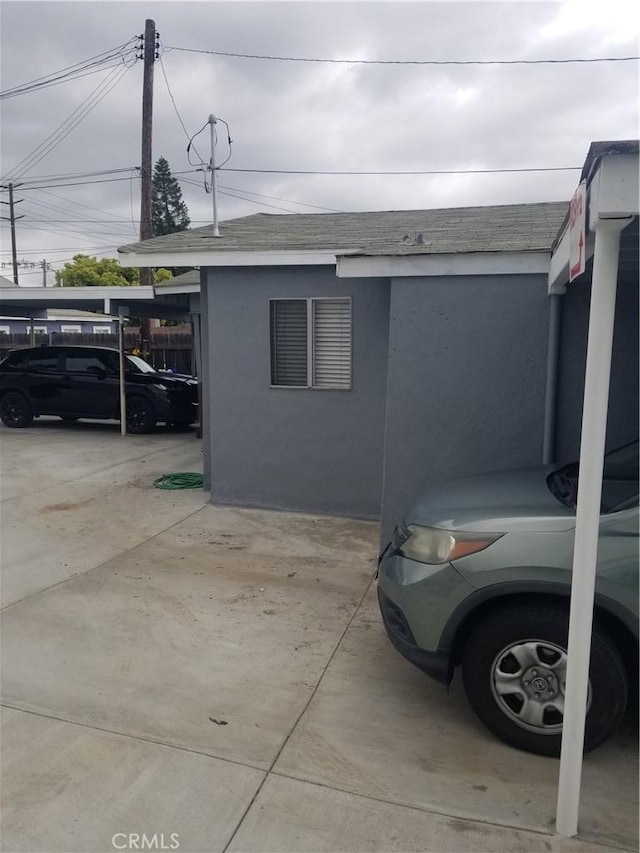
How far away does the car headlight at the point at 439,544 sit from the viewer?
3.20 metres

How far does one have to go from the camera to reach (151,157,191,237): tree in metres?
48.3

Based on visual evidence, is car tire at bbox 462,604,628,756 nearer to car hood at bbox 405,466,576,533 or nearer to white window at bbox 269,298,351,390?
car hood at bbox 405,466,576,533

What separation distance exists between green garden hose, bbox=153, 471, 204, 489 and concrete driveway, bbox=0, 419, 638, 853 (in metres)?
2.45

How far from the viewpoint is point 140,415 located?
43.2 feet

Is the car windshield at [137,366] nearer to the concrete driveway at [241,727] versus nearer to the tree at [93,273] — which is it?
the concrete driveway at [241,727]

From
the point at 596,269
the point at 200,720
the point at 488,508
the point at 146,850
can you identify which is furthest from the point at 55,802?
the point at 596,269

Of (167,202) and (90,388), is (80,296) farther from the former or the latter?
(167,202)

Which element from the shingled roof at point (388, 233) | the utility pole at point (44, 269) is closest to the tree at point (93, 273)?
the utility pole at point (44, 269)

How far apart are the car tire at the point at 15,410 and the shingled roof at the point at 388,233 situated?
22.4 ft

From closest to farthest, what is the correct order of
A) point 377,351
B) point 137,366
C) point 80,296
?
1. point 377,351
2. point 80,296
3. point 137,366

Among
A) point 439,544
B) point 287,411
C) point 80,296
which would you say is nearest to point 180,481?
point 287,411

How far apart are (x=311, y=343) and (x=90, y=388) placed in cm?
754

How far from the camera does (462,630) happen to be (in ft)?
10.7

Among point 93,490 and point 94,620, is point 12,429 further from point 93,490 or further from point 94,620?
point 94,620
